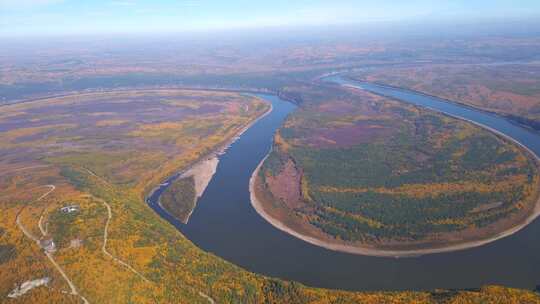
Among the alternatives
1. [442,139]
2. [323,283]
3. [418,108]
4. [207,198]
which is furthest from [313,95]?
[323,283]

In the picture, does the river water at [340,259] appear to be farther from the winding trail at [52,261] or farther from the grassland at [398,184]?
the winding trail at [52,261]

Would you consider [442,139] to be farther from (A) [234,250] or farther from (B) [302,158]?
(A) [234,250]

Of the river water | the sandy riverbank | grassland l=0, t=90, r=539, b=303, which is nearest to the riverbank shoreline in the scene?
grassland l=0, t=90, r=539, b=303

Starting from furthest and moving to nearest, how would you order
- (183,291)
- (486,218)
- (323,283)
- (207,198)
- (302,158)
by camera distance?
(302,158) → (207,198) → (486,218) → (323,283) → (183,291)

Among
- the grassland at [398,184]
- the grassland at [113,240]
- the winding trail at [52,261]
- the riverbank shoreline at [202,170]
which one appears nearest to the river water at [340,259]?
the grassland at [398,184]

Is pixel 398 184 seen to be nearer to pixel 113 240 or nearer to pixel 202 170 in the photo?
pixel 202 170

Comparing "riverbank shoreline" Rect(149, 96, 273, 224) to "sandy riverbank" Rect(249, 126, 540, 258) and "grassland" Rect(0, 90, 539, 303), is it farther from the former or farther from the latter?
"sandy riverbank" Rect(249, 126, 540, 258)
